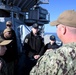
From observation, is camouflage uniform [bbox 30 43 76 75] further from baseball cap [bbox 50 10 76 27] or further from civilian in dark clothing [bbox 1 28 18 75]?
civilian in dark clothing [bbox 1 28 18 75]

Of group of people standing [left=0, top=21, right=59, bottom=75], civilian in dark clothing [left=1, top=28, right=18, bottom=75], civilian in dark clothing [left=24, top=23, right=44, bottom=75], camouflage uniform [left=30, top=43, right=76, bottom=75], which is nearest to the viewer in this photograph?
camouflage uniform [left=30, top=43, right=76, bottom=75]

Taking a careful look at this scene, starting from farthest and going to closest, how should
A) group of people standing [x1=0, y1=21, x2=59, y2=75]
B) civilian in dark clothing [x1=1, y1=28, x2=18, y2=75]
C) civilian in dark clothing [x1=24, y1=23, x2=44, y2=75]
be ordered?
1. civilian in dark clothing [x1=24, y1=23, x2=44, y2=75]
2. group of people standing [x1=0, y1=21, x2=59, y2=75]
3. civilian in dark clothing [x1=1, y1=28, x2=18, y2=75]

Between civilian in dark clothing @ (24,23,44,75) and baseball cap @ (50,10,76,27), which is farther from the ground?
baseball cap @ (50,10,76,27)

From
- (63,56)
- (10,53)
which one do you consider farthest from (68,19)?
(10,53)

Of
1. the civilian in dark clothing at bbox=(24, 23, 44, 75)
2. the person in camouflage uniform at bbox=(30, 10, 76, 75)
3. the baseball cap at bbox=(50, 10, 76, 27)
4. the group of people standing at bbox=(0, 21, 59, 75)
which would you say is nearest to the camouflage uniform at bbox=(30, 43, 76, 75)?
the person in camouflage uniform at bbox=(30, 10, 76, 75)

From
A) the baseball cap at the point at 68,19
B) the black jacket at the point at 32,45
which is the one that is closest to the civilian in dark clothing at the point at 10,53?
the black jacket at the point at 32,45

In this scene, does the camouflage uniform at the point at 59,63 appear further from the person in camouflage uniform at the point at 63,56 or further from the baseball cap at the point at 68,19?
the baseball cap at the point at 68,19

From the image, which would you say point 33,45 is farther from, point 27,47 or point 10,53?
point 10,53

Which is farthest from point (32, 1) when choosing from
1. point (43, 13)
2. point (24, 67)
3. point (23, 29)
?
point (24, 67)

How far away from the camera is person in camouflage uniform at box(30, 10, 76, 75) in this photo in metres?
1.74

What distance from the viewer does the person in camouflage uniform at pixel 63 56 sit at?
1.74 m

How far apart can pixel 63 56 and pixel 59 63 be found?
6 centimetres

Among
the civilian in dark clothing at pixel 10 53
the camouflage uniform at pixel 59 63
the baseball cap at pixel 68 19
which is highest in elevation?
the baseball cap at pixel 68 19

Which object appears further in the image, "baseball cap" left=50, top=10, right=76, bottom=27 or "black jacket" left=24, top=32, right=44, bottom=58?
"black jacket" left=24, top=32, right=44, bottom=58
